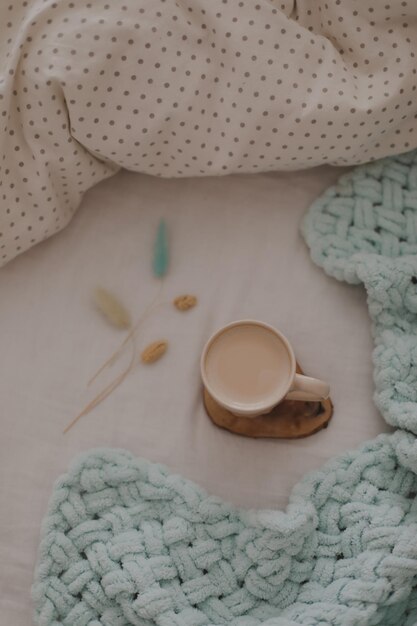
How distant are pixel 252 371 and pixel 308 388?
0.07 m

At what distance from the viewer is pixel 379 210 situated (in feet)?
3.19

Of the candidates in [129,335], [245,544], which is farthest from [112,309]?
[245,544]

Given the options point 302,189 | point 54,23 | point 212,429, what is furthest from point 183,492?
point 54,23

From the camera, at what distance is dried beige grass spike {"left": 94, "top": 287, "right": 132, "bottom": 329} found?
96 cm

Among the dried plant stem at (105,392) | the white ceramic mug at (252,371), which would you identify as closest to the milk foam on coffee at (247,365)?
the white ceramic mug at (252,371)

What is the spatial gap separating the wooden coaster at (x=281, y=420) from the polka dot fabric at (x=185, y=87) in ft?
0.93

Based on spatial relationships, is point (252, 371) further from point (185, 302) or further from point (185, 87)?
point (185, 87)

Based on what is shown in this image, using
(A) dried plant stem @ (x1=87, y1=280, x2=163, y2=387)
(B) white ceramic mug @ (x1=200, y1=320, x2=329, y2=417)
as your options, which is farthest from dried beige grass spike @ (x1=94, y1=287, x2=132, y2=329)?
(B) white ceramic mug @ (x1=200, y1=320, x2=329, y2=417)

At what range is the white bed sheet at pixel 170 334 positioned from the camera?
919 mm

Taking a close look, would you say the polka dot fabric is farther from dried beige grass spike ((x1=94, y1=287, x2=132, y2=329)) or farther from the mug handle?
the mug handle

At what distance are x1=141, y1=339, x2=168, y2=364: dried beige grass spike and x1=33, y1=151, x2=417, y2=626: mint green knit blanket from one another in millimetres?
113

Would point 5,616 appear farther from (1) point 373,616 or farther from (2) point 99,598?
(1) point 373,616

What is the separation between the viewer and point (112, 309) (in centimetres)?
96

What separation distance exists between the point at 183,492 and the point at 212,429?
0.08m
